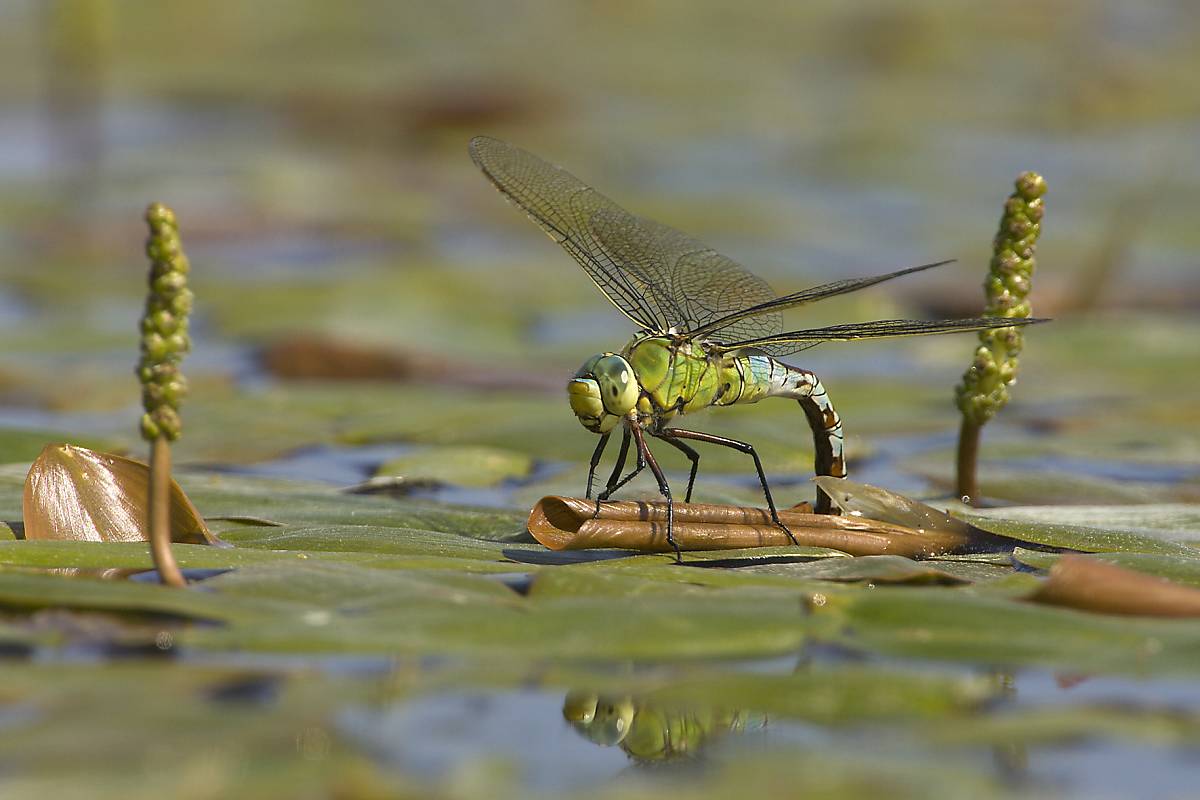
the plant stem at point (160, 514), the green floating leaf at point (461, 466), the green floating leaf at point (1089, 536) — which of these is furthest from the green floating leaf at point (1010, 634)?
the green floating leaf at point (461, 466)

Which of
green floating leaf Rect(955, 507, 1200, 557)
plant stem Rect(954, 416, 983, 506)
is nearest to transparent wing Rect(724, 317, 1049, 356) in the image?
plant stem Rect(954, 416, 983, 506)

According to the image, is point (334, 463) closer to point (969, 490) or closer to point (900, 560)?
point (969, 490)

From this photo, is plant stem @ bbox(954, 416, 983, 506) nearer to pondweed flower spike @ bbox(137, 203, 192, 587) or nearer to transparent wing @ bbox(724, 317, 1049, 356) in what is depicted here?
transparent wing @ bbox(724, 317, 1049, 356)

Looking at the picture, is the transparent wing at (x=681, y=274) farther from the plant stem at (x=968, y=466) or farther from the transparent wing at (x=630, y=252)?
the plant stem at (x=968, y=466)

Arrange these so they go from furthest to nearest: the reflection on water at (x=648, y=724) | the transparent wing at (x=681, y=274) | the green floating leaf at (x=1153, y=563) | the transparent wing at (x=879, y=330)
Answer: the transparent wing at (x=681, y=274) < the transparent wing at (x=879, y=330) < the green floating leaf at (x=1153, y=563) < the reflection on water at (x=648, y=724)

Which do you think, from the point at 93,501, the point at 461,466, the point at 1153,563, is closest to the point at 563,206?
the point at 461,466

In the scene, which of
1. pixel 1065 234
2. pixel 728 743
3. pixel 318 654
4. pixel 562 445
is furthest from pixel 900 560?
pixel 1065 234
